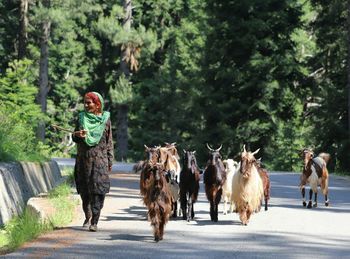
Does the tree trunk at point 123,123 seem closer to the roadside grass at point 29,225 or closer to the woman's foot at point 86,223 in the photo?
the roadside grass at point 29,225

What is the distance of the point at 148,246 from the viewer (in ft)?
42.1

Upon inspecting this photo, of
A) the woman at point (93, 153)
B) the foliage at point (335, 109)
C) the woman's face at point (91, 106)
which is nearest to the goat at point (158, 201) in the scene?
the woman at point (93, 153)

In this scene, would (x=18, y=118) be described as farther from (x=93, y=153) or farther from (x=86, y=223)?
(x=93, y=153)

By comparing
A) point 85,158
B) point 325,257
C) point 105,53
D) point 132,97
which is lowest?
point 325,257

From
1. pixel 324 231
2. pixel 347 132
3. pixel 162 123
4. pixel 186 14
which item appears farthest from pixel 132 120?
pixel 324 231

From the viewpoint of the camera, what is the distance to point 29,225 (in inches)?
555

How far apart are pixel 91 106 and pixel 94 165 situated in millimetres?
988

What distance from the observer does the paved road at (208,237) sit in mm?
12102

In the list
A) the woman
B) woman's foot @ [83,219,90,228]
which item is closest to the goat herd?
the woman

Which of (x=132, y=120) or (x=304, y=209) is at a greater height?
(x=132, y=120)

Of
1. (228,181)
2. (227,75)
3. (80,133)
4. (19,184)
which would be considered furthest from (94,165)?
(227,75)

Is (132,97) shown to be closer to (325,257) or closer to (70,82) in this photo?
(70,82)

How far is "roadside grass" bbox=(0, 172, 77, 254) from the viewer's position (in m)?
13.1

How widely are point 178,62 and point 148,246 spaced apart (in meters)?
51.5
